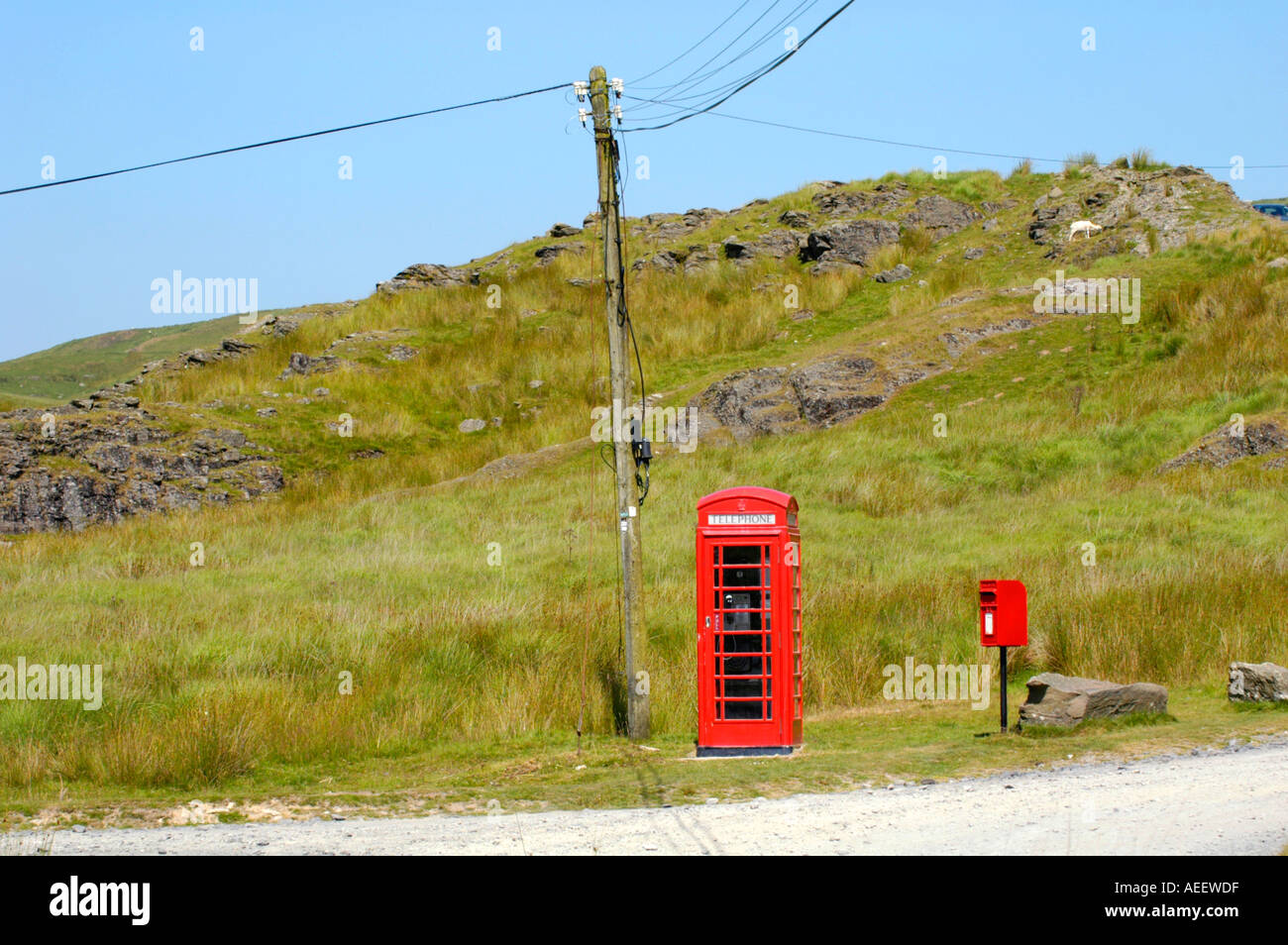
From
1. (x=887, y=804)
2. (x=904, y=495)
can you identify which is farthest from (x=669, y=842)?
(x=904, y=495)

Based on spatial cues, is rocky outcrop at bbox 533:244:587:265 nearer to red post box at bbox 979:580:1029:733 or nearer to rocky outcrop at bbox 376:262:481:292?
rocky outcrop at bbox 376:262:481:292

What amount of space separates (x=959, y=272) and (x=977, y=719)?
25.1 meters

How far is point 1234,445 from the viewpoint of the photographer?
72.3 feet

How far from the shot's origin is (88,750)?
10.9m

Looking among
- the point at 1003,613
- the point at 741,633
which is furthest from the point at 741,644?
the point at 1003,613

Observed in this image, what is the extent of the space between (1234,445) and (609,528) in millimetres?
11751

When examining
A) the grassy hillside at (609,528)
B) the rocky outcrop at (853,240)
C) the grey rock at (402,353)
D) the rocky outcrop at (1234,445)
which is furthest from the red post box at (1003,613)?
the rocky outcrop at (853,240)

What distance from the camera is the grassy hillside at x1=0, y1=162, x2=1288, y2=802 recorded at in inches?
503

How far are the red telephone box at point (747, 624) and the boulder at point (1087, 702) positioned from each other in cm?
236

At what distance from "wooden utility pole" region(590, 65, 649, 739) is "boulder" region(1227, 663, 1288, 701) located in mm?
6003

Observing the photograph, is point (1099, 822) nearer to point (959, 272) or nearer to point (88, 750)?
point (88, 750)

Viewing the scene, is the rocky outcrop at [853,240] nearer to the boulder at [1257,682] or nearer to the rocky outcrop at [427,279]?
the rocky outcrop at [427,279]

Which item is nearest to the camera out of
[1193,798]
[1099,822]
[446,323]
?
[1099,822]

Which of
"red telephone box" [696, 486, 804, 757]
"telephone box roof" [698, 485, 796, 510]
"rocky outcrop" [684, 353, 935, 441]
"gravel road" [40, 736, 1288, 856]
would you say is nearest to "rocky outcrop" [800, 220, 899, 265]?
"rocky outcrop" [684, 353, 935, 441]
